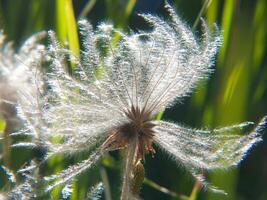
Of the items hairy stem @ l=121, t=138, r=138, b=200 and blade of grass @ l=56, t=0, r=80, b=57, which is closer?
hairy stem @ l=121, t=138, r=138, b=200

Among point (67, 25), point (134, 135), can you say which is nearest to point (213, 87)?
point (67, 25)

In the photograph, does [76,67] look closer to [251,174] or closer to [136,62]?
[136,62]

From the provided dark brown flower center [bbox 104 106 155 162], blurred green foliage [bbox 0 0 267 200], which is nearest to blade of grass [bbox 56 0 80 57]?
blurred green foliage [bbox 0 0 267 200]

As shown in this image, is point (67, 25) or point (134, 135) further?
point (67, 25)

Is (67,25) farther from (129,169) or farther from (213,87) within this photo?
(129,169)

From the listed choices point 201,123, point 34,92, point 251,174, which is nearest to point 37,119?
point 34,92

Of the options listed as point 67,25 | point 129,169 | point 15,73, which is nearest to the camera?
point 129,169

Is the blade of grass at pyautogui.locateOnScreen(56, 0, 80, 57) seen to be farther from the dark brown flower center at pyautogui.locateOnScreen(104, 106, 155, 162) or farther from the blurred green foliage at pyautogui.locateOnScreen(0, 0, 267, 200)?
the dark brown flower center at pyautogui.locateOnScreen(104, 106, 155, 162)

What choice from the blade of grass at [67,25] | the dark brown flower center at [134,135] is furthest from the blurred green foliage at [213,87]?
the dark brown flower center at [134,135]
